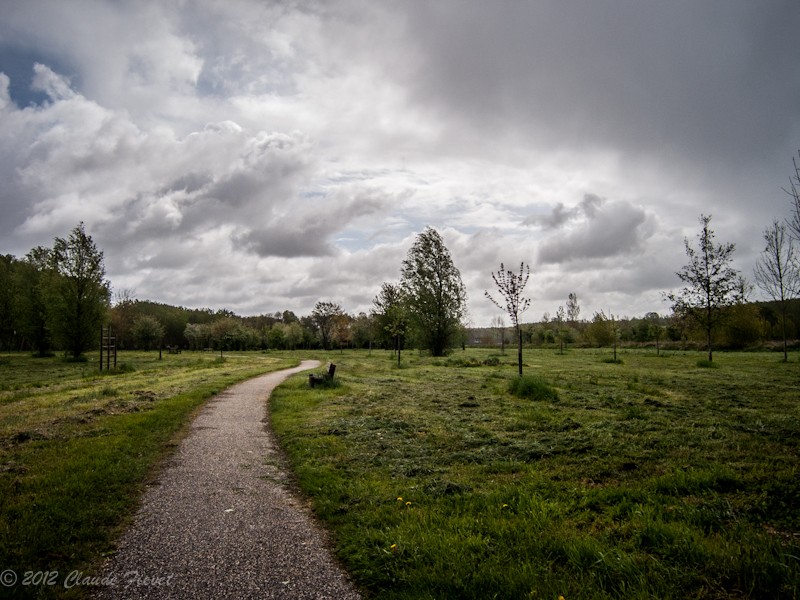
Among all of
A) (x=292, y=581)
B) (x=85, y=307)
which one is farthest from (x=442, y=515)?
(x=85, y=307)

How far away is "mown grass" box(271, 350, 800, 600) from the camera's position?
4.33m

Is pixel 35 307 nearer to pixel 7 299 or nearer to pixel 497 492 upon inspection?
pixel 7 299

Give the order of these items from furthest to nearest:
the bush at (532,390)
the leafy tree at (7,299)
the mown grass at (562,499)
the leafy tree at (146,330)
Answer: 1. the leafy tree at (146,330)
2. the leafy tree at (7,299)
3. the bush at (532,390)
4. the mown grass at (562,499)

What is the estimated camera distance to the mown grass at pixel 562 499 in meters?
4.33

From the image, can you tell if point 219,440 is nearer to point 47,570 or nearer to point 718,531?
point 47,570

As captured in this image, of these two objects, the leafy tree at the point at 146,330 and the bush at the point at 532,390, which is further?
the leafy tree at the point at 146,330

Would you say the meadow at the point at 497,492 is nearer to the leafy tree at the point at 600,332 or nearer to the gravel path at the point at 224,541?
the gravel path at the point at 224,541

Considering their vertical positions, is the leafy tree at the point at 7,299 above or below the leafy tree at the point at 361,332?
above

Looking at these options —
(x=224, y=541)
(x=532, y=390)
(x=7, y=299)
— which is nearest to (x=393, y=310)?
(x=532, y=390)

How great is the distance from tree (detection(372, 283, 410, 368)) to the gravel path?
114 feet

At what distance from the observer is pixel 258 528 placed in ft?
19.1

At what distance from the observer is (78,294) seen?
51375 millimetres

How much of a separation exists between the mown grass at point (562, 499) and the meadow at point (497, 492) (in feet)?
0.09

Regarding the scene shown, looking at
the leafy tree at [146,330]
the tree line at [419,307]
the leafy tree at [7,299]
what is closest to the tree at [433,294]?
the tree line at [419,307]
